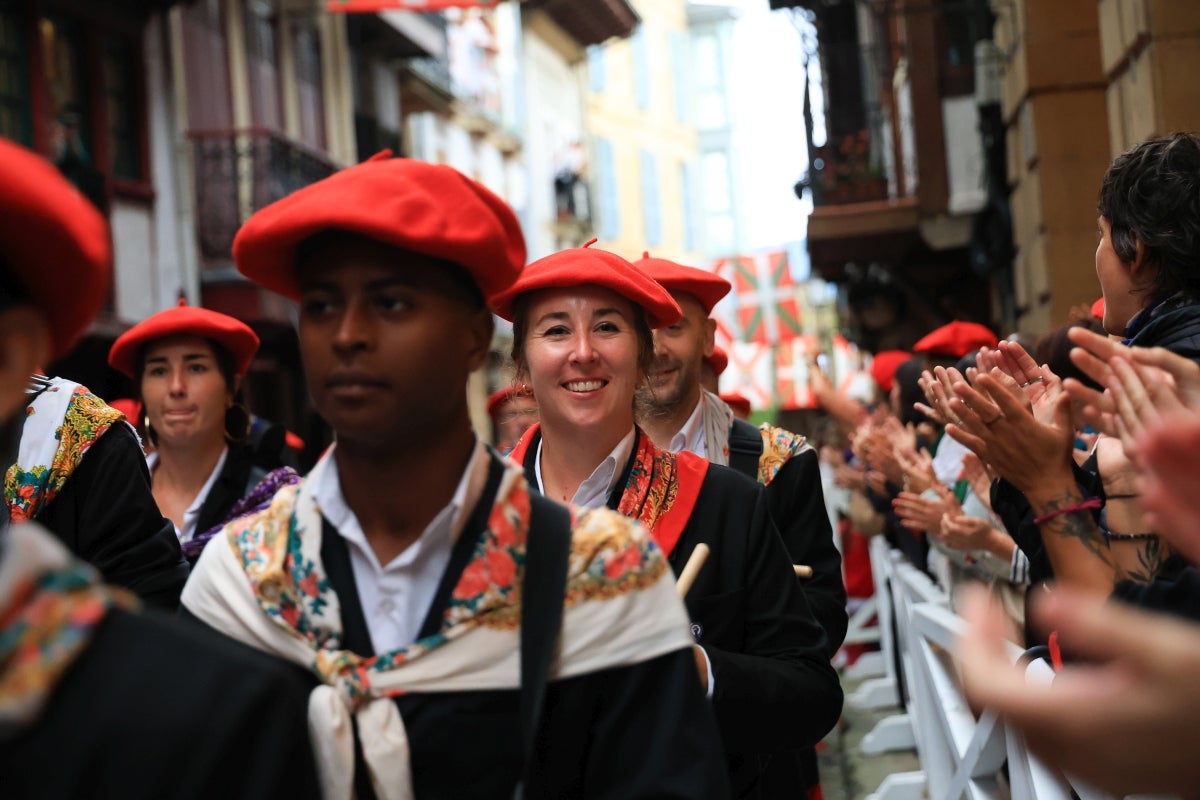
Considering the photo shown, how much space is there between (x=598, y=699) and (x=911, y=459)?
3646 mm

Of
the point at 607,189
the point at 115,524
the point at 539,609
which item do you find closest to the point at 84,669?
the point at 539,609

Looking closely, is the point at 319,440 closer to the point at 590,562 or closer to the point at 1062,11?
the point at 1062,11

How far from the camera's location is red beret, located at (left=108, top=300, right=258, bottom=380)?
212 inches

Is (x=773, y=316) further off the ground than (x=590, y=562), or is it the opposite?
(x=773, y=316)

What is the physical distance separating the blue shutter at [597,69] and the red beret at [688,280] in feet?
137

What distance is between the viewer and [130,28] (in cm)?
1797

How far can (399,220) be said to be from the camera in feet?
7.70

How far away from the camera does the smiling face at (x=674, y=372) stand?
4.80 m

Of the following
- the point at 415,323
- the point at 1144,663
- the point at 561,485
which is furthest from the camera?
the point at 561,485

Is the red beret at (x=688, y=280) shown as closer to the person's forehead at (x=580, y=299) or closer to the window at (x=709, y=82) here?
the person's forehead at (x=580, y=299)

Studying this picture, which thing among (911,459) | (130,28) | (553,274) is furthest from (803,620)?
(130,28)

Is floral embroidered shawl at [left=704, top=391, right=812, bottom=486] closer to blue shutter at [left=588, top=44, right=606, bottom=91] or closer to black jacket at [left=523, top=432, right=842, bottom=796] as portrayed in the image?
black jacket at [left=523, top=432, right=842, bottom=796]

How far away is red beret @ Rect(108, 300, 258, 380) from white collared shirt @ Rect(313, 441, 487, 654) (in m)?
3.11

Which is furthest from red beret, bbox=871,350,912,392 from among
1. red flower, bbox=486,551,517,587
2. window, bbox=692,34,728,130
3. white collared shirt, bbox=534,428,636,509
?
window, bbox=692,34,728,130
